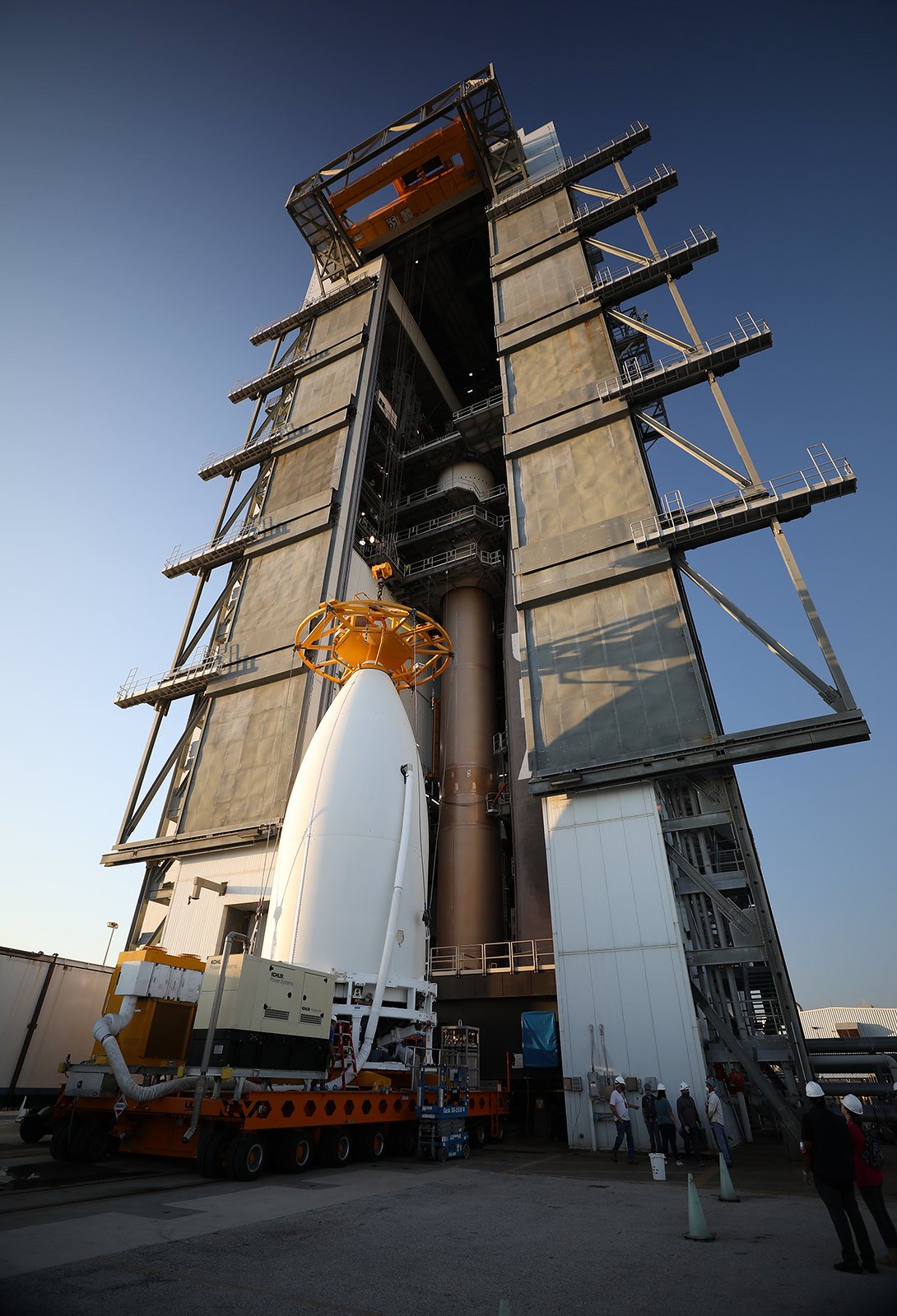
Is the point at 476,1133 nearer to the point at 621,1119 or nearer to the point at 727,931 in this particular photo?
the point at 621,1119

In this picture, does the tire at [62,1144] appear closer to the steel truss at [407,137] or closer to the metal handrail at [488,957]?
the metal handrail at [488,957]

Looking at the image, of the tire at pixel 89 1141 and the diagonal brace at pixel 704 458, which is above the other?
the diagonal brace at pixel 704 458

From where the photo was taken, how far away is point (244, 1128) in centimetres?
895

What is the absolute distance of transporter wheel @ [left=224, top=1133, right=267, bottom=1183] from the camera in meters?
8.95

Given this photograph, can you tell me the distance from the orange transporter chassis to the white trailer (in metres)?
6.79

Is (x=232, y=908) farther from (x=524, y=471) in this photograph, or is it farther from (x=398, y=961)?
(x=524, y=471)

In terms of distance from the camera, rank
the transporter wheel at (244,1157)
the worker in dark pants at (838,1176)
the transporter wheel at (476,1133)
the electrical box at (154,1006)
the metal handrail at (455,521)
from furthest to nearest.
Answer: the metal handrail at (455,521), the transporter wheel at (476,1133), the electrical box at (154,1006), the transporter wheel at (244,1157), the worker in dark pants at (838,1176)

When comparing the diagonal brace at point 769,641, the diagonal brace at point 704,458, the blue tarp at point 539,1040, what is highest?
the diagonal brace at point 704,458

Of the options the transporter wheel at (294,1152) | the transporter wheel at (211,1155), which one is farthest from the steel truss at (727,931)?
the transporter wheel at (211,1155)

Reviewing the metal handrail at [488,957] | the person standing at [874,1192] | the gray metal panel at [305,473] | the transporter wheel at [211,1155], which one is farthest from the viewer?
the gray metal panel at [305,473]

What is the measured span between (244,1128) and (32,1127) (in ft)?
18.5

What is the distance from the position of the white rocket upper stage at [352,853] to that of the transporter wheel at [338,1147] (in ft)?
7.86

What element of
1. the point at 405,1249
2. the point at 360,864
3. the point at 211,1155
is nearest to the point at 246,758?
the point at 360,864

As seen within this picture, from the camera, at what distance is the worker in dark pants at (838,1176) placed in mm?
5090
